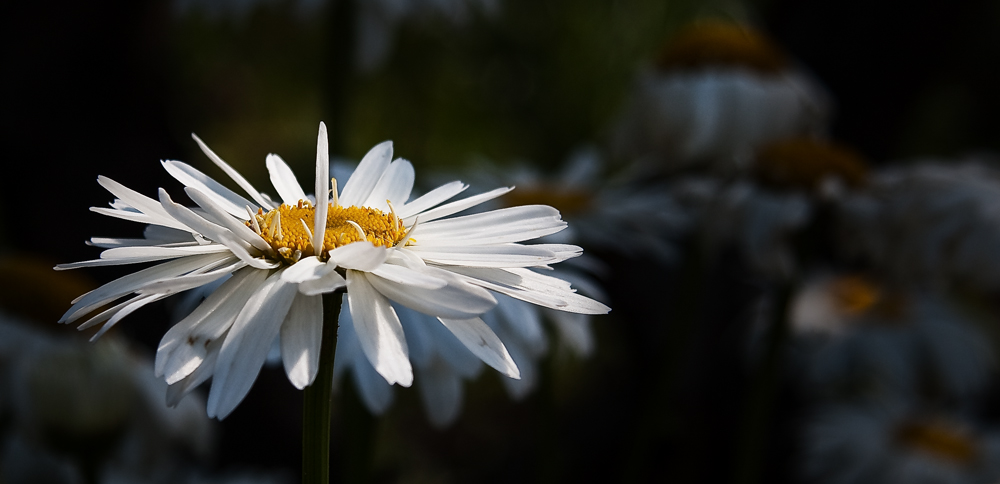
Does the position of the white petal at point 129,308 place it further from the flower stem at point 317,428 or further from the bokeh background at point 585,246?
the bokeh background at point 585,246

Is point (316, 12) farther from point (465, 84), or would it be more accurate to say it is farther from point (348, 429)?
point (465, 84)

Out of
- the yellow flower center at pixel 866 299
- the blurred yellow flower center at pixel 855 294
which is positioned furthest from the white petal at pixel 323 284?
the blurred yellow flower center at pixel 855 294

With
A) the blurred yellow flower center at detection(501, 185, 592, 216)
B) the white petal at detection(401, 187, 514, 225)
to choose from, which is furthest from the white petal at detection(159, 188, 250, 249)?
the blurred yellow flower center at detection(501, 185, 592, 216)

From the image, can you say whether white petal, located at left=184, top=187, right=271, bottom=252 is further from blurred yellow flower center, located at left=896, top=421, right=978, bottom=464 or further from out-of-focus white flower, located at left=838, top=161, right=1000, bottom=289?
blurred yellow flower center, located at left=896, top=421, right=978, bottom=464

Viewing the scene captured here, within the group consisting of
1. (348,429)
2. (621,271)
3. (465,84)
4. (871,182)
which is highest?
(465,84)

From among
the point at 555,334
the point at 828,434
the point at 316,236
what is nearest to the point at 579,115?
the point at 828,434

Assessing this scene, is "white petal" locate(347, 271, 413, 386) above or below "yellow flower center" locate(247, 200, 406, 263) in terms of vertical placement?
below

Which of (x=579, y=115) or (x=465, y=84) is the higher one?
(x=465, y=84)

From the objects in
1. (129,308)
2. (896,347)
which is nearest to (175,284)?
(129,308)
